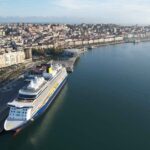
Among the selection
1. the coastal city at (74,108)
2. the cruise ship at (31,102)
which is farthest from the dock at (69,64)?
the cruise ship at (31,102)

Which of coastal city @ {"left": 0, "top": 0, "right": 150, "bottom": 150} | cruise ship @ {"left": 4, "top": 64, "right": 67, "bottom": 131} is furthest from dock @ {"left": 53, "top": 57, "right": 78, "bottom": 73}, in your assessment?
cruise ship @ {"left": 4, "top": 64, "right": 67, "bottom": 131}

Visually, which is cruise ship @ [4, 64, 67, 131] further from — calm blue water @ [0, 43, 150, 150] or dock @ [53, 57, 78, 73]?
dock @ [53, 57, 78, 73]

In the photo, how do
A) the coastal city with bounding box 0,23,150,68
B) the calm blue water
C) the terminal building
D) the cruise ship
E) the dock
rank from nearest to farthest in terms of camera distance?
the calm blue water
the cruise ship
the dock
the terminal building
the coastal city with bounding box 0,23,150,68

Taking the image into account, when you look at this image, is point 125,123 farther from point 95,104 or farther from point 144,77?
point 144,77

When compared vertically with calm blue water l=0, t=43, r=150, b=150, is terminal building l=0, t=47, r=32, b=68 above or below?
above

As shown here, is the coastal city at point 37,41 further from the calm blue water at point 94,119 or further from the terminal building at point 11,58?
the calm blue water at point 94,119

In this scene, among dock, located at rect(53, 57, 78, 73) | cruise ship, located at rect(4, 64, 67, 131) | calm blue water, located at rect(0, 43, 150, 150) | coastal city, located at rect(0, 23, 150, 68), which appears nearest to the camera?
calm blue water, located at rect(0, 43, 150, 150)

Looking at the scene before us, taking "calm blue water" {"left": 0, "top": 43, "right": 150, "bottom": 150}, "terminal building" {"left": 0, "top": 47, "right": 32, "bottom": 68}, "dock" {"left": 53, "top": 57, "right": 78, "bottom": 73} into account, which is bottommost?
"calm blue water" {"left": 0, "top": 43, "right": 150, "bottom": 150}
